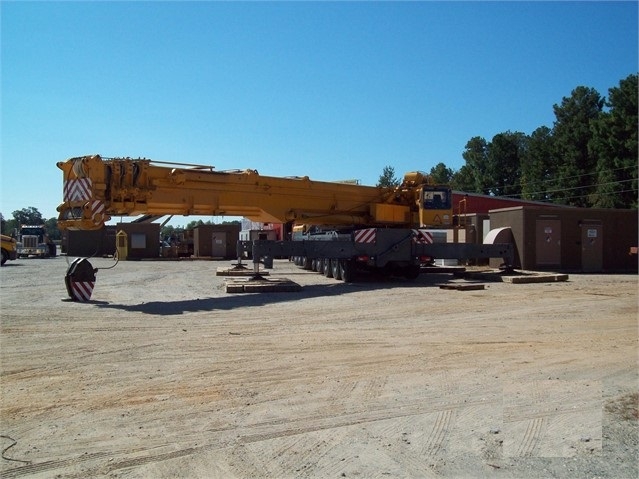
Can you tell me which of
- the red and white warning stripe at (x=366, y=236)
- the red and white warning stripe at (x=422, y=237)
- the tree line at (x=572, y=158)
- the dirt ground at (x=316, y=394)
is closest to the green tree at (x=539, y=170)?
the tree line at (x=572, y=158)

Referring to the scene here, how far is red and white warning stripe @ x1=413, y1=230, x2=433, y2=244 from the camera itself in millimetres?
21516

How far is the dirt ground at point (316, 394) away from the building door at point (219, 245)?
32645 millimetres

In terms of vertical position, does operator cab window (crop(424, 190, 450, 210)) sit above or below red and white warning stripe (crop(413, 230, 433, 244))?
above

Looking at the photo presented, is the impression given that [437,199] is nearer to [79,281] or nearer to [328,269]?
[328,269]

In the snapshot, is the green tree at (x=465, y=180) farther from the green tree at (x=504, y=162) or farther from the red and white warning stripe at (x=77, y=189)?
the red and white warning stripe at (x=77, y=189)

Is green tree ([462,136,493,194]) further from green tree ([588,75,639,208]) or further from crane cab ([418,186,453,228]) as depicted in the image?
crane cab ([418,186,453,228])

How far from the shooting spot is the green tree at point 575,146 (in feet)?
198

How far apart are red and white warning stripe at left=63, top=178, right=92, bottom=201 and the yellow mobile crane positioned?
3 cm

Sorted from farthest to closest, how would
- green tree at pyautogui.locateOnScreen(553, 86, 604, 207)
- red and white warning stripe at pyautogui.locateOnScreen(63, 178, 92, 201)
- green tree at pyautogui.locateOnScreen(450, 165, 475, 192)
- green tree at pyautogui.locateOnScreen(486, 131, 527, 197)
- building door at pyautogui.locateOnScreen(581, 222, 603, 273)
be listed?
green tree at pyautogui.locateOnScreen(450, 165, 475, 192) < green tree at pyautogui.locateOnScreen(486, 131, 527, 197) < green tree at pyautogui.locateOnScreen(553, 86, 604, 207) < building door at pyautogui.locateOnScreen(581, 222, 603, 273) < red and white warning stripe at pyautogui.locateOnScreen(63, 178, 92, 201)

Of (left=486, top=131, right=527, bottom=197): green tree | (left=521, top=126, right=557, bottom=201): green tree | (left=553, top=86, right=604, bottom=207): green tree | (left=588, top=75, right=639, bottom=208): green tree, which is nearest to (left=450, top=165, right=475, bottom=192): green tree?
(left=486, top=131, right=527, bottom=197): green tree

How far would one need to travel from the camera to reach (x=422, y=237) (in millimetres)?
21688

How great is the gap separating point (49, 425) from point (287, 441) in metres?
2.28

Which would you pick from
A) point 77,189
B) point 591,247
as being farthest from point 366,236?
point 591,247

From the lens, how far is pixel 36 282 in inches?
829
